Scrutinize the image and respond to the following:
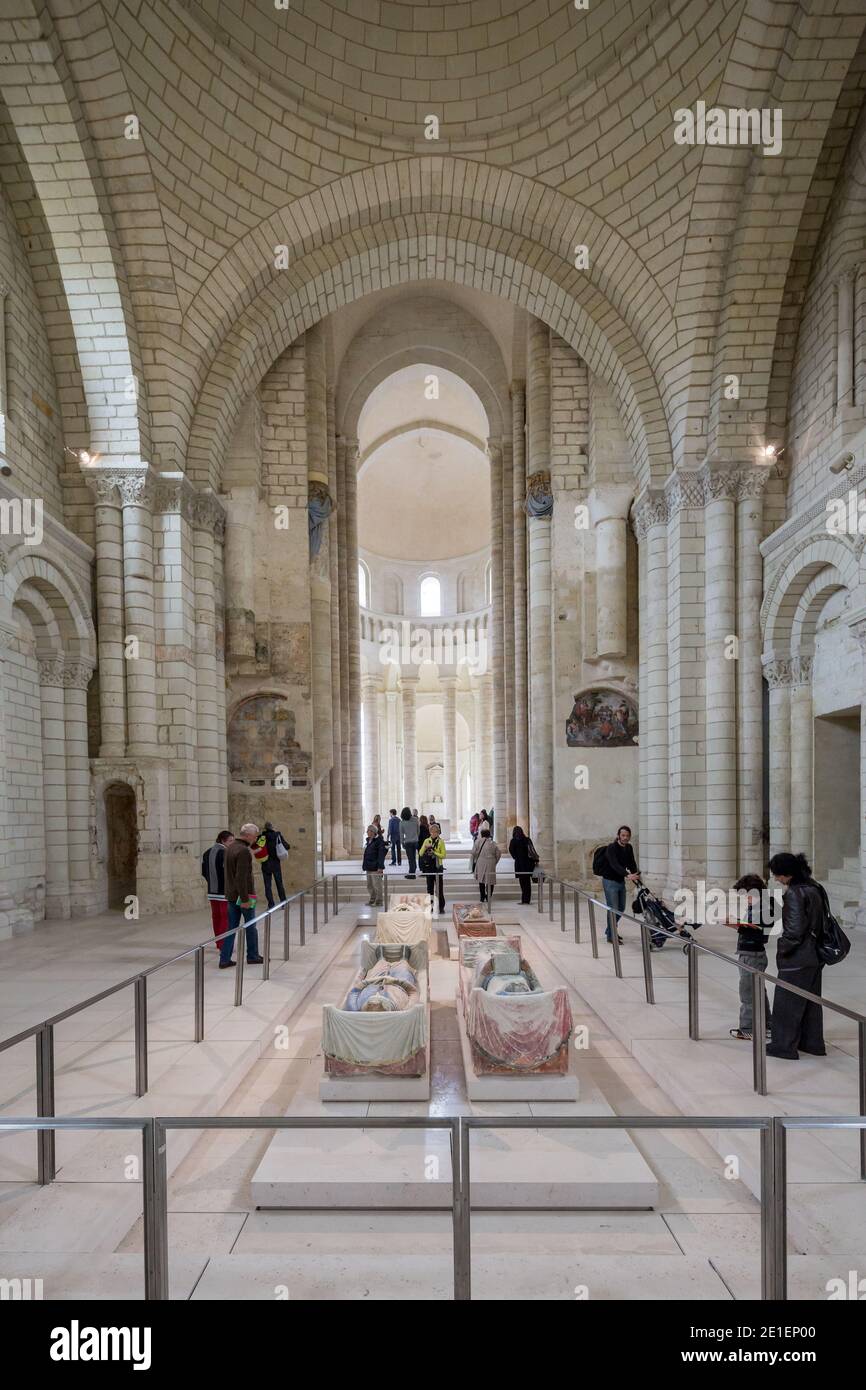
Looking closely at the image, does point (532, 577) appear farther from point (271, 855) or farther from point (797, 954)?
point (797, 954)

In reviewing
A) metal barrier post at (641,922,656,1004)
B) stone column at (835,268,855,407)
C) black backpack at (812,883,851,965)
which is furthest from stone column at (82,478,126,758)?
stone column at (835,268,855,407)

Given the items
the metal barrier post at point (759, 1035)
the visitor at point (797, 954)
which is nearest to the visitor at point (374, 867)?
the visitor at point (797, 954)

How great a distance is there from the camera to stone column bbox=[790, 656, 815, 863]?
12359mm

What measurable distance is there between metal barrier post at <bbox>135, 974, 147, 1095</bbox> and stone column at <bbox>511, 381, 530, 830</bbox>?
628 inches

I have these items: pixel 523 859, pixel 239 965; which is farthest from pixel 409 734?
pixel 239 965

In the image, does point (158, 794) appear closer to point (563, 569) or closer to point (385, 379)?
point (563, 569)

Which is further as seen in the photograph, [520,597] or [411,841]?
[520,597]

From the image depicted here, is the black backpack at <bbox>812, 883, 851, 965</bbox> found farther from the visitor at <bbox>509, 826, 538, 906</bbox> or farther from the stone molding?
the visitor at <bbox>509, 826, 538, 906</bbox>

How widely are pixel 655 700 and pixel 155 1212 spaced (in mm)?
12517

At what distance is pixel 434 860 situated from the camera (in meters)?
13.9

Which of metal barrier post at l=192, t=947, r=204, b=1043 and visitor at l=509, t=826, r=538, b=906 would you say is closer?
metal barrier post at l=192, t=947, r=204, b=1043

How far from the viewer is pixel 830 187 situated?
40.0ft
